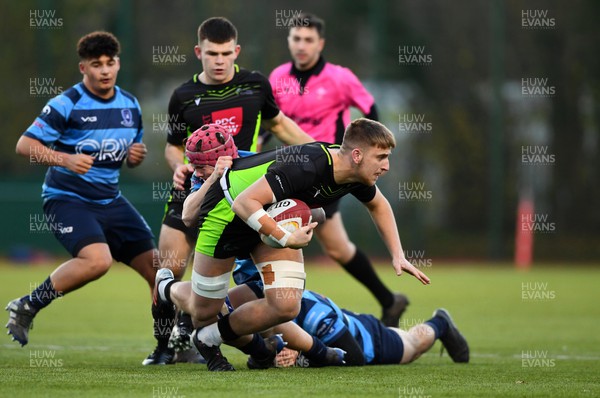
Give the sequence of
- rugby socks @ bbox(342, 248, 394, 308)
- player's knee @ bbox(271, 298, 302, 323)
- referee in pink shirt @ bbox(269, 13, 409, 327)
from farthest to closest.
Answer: referee in pink shirt @ bbox(269, 13, 409, 327) → rugby socks @ bbox(342, 248, 394, 308) → player's knee @ bbox(271, 298, 302, 323)

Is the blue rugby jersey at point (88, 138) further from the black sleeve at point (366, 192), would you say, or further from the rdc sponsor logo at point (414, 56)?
the rdc sponsor logo at point (414, 56)

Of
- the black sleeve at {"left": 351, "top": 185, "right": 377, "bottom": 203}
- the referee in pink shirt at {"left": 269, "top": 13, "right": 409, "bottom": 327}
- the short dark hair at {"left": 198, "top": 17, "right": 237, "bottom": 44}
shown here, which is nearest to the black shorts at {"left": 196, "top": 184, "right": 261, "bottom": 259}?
the black sleeve at {"left": 351, "top": 185, "right": 377, "bottom": 203}

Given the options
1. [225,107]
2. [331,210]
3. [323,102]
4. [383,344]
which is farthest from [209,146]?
[323,102]

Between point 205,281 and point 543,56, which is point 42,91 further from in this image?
point 205,281

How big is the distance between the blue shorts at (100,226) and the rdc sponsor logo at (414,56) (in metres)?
14.1

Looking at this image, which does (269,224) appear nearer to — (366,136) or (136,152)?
(366,136)

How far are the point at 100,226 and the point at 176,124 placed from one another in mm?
940

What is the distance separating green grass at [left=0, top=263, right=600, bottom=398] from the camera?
5270 mm

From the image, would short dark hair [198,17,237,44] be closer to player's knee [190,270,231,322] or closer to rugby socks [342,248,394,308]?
player's knee [190,270,231,322]

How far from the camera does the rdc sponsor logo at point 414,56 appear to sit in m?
20.8

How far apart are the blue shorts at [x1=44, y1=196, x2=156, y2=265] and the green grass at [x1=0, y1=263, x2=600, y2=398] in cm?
80

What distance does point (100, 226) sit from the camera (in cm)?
722

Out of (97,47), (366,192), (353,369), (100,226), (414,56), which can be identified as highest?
(414,56)

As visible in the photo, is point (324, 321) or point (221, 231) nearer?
point (221, 231)
